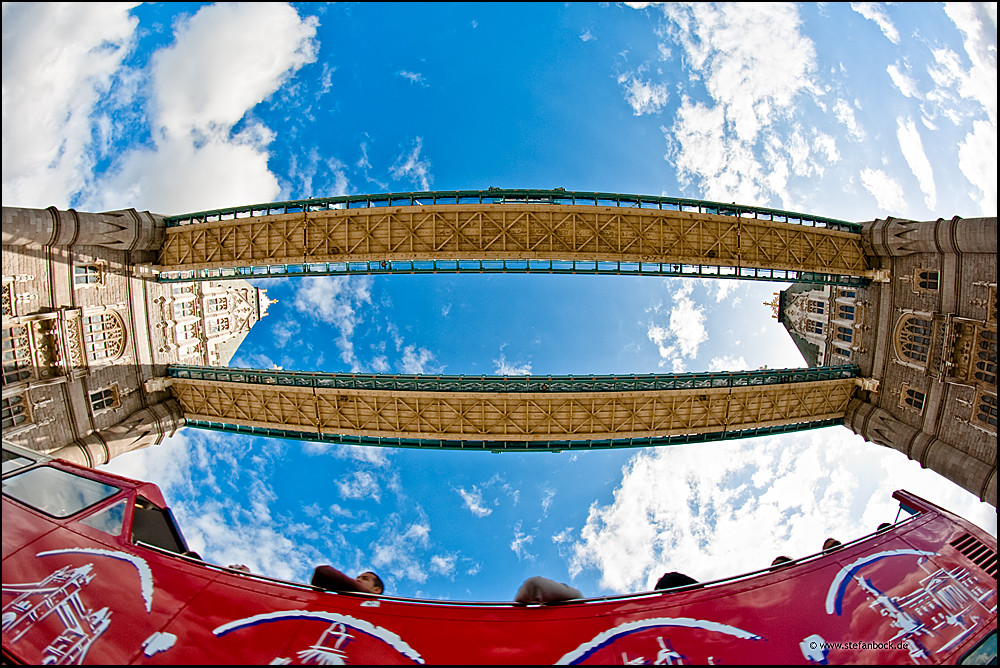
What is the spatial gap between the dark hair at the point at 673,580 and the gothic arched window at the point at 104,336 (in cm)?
2992

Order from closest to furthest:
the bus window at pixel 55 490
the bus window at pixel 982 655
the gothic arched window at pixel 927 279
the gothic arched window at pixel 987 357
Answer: the bus window at pixel 982 655
the bus window at pixel 55 490
the gothic arched window at pixel 987 357
the gothic arched window at pixel 927 279

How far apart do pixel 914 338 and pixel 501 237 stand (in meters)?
25.2

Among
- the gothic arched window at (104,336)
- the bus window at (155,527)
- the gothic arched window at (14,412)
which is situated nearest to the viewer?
the bus window at (155,527)

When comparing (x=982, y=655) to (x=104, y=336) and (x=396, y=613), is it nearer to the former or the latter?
(x=396, y=613)

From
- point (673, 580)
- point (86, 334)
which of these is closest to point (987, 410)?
point (673, 580)

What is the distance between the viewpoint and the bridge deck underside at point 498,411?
74.8 feet

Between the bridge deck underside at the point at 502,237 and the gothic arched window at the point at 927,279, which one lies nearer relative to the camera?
the bridge deck underside at the point at 502,237

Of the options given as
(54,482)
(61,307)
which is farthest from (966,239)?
(61,307)

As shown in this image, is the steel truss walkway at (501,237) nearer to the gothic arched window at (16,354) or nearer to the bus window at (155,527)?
the gothic arched window at (16,354)

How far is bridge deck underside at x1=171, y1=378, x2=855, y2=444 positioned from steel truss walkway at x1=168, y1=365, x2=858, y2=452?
62 millimetres

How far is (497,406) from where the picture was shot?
22797mm

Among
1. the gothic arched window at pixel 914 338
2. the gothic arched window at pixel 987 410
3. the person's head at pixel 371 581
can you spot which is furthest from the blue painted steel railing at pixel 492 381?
the person's head at pixel 371 581

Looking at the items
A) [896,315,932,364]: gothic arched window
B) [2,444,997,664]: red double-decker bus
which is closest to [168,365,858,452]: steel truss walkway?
[896,315,932,364]: gothic arched window

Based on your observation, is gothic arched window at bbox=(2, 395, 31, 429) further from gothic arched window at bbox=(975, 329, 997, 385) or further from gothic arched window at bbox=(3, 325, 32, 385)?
gothic arched window at bbox=(975, 329, 997, 385)
